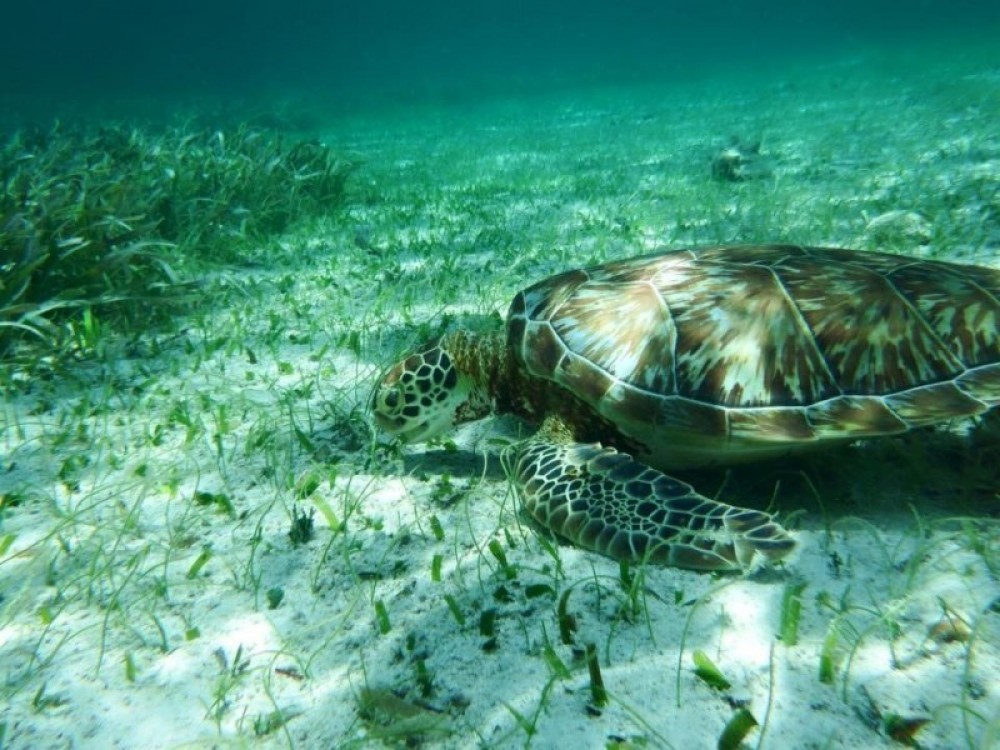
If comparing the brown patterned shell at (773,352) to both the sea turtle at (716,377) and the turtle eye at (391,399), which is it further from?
the turtle eye at (391,399)

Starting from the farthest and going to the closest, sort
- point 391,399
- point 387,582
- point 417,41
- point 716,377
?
A: point 417,41
point 391,399
point 716,377
point 387,582

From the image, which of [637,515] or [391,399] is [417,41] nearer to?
[391,399]

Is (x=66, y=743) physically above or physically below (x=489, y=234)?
below

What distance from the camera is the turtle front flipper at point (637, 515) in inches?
74.1

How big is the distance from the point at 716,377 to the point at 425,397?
1440 mm

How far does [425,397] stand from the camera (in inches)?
115

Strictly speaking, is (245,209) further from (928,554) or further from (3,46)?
(3,46)

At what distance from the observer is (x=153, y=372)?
3691mm

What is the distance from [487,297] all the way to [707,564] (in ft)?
9.90

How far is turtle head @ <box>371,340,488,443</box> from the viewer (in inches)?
114

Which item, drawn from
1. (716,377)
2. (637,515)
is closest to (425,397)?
(637,515)

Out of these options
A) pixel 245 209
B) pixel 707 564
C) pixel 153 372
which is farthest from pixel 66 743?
pixel 245 209

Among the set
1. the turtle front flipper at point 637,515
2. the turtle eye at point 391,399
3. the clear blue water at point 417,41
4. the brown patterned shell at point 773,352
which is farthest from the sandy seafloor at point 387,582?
the clear blue water at point 417,41

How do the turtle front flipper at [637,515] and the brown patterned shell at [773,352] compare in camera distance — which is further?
the brown patterned shell at [773,352]
